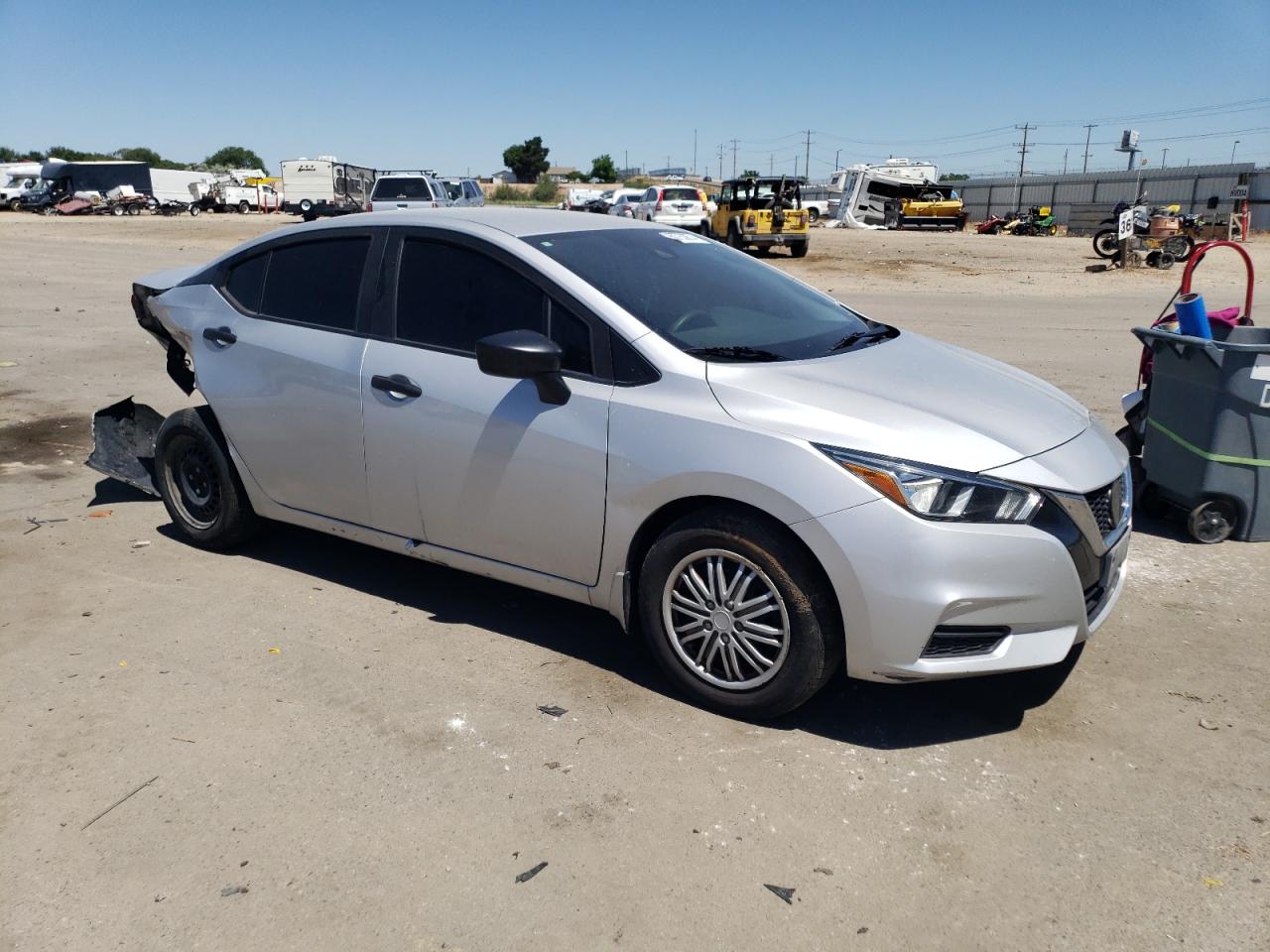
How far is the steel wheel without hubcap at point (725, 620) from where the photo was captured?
3.54 meters

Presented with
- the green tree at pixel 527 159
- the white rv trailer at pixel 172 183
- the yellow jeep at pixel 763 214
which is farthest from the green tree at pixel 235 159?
the yellow jeep at pixel 763 214

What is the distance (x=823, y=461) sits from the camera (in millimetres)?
3357

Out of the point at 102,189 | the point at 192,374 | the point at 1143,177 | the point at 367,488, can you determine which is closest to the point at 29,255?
the point at 192,374

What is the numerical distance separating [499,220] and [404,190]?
2654 cm

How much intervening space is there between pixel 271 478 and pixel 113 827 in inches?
81.2

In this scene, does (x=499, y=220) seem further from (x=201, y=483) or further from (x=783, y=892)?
(x=783, y=892)

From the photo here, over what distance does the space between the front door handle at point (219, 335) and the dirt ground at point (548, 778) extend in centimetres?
115

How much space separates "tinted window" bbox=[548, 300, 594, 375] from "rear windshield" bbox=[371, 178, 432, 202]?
26359 mm

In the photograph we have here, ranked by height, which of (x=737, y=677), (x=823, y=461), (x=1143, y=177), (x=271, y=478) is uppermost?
(x=1143, y=177)

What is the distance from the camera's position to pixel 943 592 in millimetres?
3271

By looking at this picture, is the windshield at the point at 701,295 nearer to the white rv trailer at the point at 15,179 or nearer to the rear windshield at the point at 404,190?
the rear windshield at the point at 404,190

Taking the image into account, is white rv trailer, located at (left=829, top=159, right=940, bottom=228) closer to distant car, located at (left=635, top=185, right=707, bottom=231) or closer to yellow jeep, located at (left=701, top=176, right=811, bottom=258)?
distant car, located at (left=635, top=185, right=707, bottom=231)

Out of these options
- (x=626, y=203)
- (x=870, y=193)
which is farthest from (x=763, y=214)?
(x=870, y=193)

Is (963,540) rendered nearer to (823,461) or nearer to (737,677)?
(823,461)
